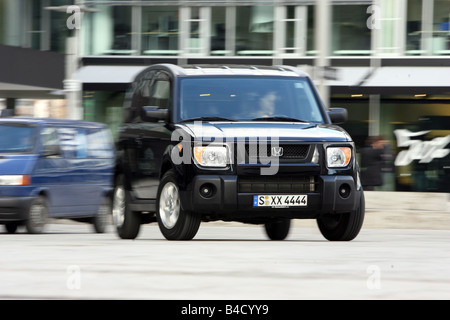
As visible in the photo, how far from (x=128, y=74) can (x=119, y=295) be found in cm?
2994

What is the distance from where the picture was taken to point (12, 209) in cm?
1568

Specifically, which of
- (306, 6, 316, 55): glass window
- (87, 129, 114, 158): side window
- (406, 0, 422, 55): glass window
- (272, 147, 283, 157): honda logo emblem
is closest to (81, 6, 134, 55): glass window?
(306, 6, 316, 55): glass window

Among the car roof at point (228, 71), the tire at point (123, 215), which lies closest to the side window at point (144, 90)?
the car roof at point (228, 71)

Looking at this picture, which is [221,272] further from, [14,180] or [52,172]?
[52,172]

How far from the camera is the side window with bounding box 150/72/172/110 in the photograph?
39.5 feet

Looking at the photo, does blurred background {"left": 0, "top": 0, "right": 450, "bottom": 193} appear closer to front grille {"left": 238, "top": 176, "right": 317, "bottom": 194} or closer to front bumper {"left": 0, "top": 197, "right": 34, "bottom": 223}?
front bumper {"left": 0, "top": 197, "right": 34, "bottom": 223}

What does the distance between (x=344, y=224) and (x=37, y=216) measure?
5.75m

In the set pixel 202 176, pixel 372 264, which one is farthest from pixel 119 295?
pixel 202 176

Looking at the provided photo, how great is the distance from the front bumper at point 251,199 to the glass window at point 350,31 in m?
23.5

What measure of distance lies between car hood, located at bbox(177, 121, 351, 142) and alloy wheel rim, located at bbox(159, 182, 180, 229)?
612 millimetres

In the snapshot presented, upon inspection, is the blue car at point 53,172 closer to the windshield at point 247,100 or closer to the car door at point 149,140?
the car door at point 149,140

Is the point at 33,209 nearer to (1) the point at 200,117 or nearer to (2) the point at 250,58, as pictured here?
(1) the point at 200,117

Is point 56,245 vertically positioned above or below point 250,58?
below

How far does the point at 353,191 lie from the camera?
11.3 meters
